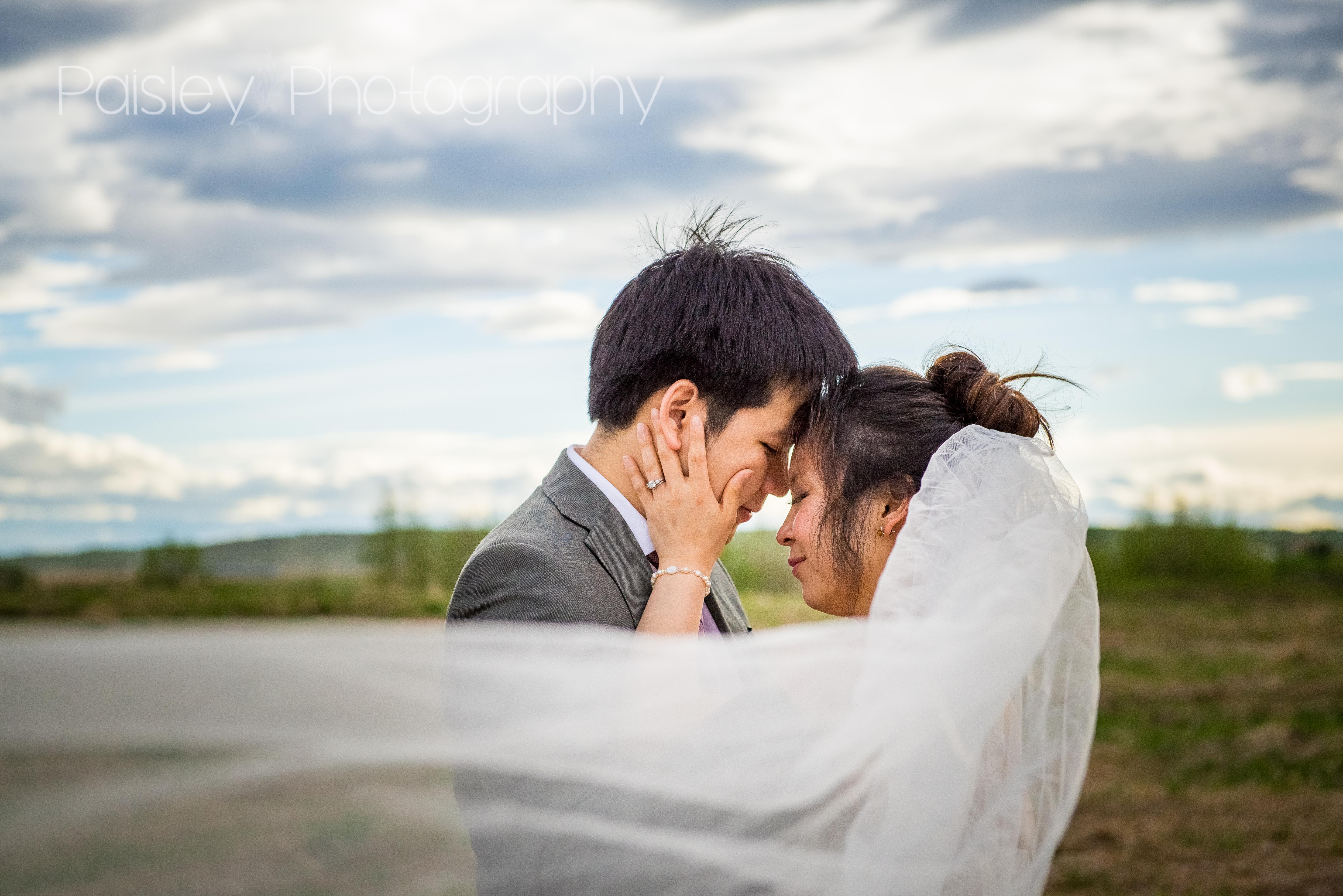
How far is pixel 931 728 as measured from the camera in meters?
2.04

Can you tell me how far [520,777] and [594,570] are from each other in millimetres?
612

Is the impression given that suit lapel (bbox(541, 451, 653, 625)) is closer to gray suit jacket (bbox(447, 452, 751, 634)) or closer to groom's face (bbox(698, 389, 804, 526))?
gray suit jacket (bbox(447, 452, 751, 634))

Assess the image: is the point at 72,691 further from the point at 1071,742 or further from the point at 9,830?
the point at 1071,742

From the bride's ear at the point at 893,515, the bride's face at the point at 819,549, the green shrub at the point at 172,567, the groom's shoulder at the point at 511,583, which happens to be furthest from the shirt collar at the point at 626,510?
the green shrub at the point at 172,567

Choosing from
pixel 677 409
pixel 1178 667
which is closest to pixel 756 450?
pixel 677 409

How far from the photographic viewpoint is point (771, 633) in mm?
2570

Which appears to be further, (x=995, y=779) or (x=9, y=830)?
(x=995, y=779)

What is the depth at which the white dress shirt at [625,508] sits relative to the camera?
259cm

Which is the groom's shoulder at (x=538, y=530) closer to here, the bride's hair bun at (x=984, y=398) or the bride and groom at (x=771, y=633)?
the bride and groom at (x=771, y=633)

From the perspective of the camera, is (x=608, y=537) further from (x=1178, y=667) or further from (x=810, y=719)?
(x=1178, y=667)

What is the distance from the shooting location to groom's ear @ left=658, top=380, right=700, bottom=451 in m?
2.60

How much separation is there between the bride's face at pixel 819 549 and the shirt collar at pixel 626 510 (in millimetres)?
560

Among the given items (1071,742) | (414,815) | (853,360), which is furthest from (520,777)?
(853,360)

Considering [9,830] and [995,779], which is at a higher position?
[9,830]
